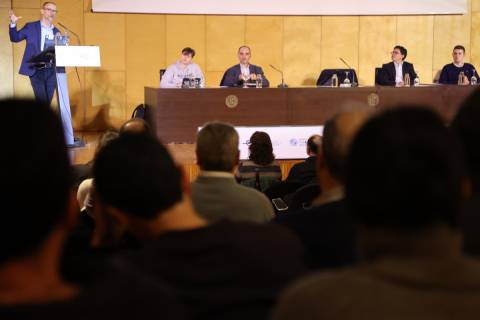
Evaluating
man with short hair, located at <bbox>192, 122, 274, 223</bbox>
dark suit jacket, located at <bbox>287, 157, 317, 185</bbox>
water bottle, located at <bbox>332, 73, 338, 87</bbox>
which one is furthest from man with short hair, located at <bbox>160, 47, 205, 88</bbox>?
man with short hair, located at <bbox>192, 122, 274, 223</bbox>

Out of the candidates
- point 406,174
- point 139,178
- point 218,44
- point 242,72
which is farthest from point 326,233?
point 218,44

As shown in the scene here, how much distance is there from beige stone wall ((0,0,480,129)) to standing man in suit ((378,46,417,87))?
2.30 metres

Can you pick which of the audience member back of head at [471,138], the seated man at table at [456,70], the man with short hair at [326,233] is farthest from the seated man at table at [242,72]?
the audience member back of head at [471,138]

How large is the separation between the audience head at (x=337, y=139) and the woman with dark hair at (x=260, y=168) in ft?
9.08

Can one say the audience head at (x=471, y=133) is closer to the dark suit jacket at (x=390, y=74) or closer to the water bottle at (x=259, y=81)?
the water bottle at (x=259, y=81)

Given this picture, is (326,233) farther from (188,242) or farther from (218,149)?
(218,149)

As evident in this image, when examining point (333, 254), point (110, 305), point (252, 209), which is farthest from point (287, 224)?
point (110, 305)

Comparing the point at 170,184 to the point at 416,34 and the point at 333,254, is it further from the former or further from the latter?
the point at 416,34

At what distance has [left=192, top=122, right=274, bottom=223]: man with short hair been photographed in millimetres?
2623

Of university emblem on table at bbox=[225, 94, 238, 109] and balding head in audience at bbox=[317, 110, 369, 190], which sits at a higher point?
university emblem on table at bbox=[225, 94, 238, 109]

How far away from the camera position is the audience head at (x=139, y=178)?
165cm

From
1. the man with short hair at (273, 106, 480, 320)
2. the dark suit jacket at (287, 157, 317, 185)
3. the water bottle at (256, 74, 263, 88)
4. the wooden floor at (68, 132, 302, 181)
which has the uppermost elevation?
the water bottle at (256, 74, 263, 88)

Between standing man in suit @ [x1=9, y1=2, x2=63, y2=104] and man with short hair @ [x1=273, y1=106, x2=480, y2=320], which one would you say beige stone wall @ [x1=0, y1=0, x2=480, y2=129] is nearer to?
standing man in suit @ [x1=9, y1=2, x2=63, y2=104]

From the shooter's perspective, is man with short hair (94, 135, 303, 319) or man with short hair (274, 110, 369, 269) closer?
man with short hair (94, 135, 303, 319)
